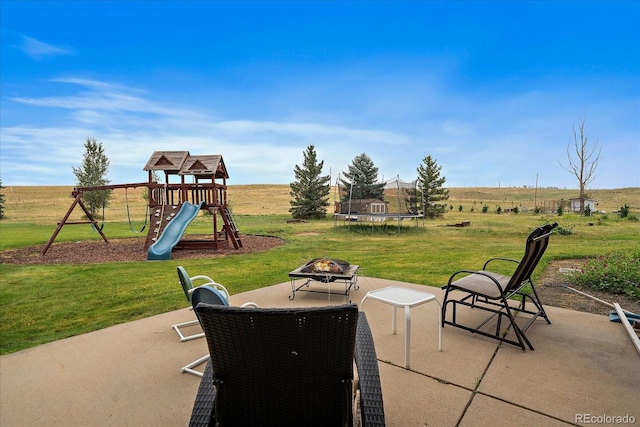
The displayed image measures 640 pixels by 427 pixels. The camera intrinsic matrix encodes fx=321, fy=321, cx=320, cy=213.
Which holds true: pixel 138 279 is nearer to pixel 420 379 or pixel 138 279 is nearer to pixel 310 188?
pixel 420 379

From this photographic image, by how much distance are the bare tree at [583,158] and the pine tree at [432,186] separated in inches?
387

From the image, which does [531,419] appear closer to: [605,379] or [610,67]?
[605,379]

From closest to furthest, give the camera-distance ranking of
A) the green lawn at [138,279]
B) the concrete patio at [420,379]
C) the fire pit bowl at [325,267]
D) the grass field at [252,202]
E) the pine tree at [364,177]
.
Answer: the concrete patio at [420,379]
the green lawn at [138,279]
the fire pit bowl at [325,267]
the pine tree at [364,177]
the grass field at [252,202]

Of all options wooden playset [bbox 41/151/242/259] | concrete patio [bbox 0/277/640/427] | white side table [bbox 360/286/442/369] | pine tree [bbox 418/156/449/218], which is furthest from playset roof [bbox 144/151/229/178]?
pine tree [bbox 418/156/449/218]

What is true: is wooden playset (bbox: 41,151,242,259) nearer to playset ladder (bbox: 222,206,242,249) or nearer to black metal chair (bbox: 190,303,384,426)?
playset ladder (bbox: 222,206,242,249)

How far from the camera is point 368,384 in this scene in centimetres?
137

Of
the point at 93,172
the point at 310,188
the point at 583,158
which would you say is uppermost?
the point at 583,158

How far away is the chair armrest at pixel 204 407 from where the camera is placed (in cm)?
119

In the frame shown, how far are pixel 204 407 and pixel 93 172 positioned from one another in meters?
23.5

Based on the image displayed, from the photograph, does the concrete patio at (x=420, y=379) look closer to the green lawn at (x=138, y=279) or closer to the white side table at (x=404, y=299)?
the white side table at (x=404, y=299)

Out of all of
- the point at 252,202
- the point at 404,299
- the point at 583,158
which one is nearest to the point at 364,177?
the point at 583,158

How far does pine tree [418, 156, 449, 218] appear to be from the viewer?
2761 cm

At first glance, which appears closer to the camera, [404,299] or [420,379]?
[420,379]

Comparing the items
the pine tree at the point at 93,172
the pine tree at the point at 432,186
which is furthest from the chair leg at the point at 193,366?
the pine tree at the point at 432,186
